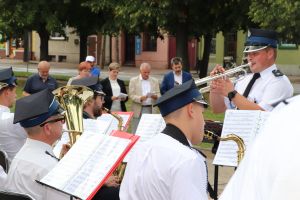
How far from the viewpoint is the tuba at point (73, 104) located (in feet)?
16.9

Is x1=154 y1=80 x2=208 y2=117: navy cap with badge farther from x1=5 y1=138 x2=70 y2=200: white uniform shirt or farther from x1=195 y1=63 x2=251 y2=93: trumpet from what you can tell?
x1=195 y1=63 x2=251 y2=93: trumpet

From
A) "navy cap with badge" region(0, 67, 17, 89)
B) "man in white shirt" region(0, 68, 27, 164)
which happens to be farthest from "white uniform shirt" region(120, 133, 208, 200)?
"navy cap with badge" region(0, 67, 17, 89)

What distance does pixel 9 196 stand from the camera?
373cm

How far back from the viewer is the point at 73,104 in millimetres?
5484

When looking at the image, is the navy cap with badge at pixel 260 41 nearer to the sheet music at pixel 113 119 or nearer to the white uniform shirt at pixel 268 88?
the white uniform shirt at pixel 268 88

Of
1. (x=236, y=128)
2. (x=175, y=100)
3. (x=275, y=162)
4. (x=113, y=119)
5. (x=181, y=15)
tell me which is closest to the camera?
(x=275, y=162)

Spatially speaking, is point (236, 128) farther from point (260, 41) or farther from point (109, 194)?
point (109, 194)

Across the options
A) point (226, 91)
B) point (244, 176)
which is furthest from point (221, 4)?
point (244, 176)

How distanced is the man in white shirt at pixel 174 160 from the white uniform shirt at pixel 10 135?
273cm

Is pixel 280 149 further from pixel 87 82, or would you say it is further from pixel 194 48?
pixel 194 48

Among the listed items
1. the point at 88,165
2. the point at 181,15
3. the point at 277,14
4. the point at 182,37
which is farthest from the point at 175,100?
the point at 182,37

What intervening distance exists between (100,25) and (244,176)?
25.2 metres

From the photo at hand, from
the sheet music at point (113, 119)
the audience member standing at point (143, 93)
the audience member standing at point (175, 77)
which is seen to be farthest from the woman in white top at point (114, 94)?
the sheet music at point (113, 119)

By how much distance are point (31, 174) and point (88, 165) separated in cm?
44
